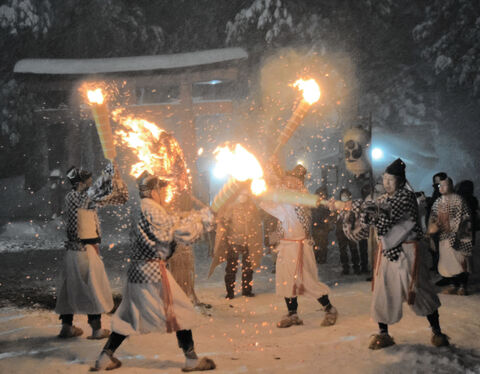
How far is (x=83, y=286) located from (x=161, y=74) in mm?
9802

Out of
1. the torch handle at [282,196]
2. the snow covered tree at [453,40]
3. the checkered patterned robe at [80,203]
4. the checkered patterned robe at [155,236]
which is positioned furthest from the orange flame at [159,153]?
the snow covered tree at [453,40]

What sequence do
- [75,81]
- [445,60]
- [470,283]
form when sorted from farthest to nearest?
[445,60]
[75,81]
[470,283]

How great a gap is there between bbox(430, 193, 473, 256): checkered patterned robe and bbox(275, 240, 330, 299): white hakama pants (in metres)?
2.75

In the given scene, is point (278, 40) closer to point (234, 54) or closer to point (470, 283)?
point (234, 54)

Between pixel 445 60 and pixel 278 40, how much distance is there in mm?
8516

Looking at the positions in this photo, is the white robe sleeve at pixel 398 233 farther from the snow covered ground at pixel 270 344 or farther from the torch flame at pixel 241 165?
the torch flame at pixel 241 165

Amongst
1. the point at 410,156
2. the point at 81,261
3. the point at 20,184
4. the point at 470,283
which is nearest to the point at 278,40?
the point at 410,156

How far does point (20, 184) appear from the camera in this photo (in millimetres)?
20094

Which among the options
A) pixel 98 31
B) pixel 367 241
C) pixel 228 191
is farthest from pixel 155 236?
pixel 98 31

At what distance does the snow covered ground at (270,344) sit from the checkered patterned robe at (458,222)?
0.85 meters

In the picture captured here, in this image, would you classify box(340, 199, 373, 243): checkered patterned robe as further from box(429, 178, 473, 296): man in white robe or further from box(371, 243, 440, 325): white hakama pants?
box(429, 178, 473, 296): man in white robe

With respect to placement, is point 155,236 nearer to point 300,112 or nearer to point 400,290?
point 300,112

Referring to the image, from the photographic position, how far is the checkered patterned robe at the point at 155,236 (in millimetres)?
4395

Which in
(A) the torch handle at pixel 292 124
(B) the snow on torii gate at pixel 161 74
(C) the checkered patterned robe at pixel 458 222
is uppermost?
(B) the snow on torii gate at pixel 161 74
